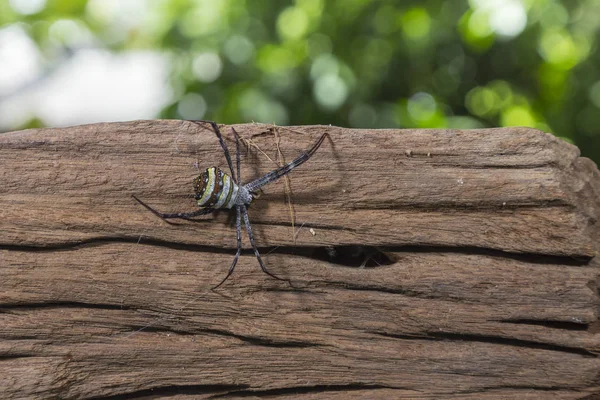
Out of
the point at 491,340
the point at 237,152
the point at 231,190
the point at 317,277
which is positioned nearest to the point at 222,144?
the point at 237,152

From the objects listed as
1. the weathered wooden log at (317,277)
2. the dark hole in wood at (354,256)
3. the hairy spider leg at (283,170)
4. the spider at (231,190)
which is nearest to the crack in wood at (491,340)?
the weathered wooden log at (317,277)

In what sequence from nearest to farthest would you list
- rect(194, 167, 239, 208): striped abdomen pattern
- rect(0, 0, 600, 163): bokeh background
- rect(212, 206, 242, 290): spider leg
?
rect(194, 167, 239, 208): striped abdomen pattern < rect(212, 206, 242, 290): spider leg < rect(0, 0, 600, 163): bokeh background

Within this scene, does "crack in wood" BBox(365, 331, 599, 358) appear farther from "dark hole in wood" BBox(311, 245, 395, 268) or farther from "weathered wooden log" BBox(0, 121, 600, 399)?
"dark hole in wood" BBox(311, 245, 395, 268)

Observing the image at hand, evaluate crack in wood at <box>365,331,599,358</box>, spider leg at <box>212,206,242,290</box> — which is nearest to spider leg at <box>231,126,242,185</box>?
spider leg at <box>212,206,242,290</box>

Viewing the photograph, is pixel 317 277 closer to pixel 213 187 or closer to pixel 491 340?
pixel 213 187

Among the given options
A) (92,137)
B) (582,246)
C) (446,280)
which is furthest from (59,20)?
(582,246)
